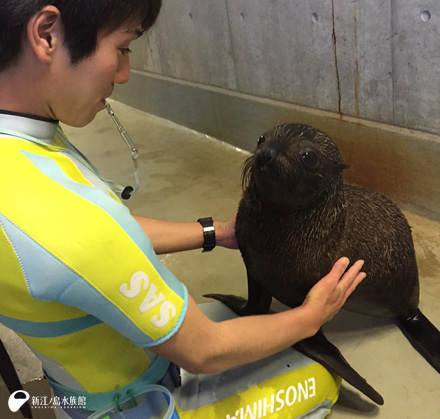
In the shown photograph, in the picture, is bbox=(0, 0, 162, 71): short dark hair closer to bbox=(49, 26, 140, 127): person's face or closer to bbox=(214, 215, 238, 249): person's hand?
bbox=(49, 26, 140, 127): person's face

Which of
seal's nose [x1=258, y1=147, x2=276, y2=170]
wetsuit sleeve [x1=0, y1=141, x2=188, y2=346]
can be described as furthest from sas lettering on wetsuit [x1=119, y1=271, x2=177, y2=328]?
seal's nose [x1=258, y1=147, x2=276, y2=170]

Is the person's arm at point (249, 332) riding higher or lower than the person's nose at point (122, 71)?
lower

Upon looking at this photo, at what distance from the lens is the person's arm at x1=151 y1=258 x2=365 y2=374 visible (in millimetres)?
922

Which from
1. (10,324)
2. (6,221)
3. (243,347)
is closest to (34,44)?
(6,221)

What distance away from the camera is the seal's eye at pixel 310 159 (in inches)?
45.6

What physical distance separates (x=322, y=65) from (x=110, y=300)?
1.87m

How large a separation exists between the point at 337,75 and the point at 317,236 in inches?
49.2

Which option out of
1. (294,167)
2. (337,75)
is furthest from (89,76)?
(337,75)

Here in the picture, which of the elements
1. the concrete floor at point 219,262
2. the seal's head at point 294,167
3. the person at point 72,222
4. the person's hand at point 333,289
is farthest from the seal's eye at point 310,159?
the concrete floor at point 219,262

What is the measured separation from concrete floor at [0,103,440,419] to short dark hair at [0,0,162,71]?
123 cm

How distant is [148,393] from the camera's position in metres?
1.12

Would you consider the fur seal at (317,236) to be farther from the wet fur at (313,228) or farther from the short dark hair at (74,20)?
the short dark hair at (74,20)

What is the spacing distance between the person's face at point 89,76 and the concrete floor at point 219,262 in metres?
1.11

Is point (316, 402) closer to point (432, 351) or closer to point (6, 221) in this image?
point (432, 351)
